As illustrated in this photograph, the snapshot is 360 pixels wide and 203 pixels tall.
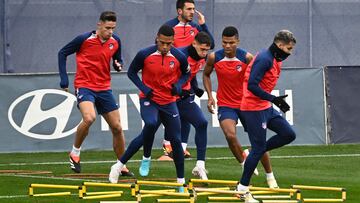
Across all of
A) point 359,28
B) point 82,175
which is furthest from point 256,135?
point 359,28

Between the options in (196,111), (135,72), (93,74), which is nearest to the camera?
(135,72)

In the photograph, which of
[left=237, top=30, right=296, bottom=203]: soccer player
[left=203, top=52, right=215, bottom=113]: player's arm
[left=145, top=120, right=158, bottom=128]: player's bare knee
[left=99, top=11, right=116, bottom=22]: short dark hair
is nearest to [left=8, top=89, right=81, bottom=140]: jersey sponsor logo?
[left=99, top=11, right=116, bottom=22]: short dark hair

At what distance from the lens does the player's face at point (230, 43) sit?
16.5m

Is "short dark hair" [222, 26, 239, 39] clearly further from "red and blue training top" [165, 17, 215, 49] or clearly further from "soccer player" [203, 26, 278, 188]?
"red and blue training top" [165, 17, 215, 49]

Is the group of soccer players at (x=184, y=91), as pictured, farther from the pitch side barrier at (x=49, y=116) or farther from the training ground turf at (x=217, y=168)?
the pitch side barrier at (x=49, y=116)

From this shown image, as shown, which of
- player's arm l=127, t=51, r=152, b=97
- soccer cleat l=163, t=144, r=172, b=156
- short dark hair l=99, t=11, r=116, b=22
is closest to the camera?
player's arm l=127, t=51, r=152, b=97

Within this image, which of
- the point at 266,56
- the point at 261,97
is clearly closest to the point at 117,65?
the point at 266,56

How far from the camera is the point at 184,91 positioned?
53.6ft

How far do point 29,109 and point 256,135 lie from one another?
8450 mm

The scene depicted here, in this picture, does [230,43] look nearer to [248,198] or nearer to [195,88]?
[195,88]

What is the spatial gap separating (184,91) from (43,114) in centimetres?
654

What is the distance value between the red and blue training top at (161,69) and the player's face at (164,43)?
0.45ft

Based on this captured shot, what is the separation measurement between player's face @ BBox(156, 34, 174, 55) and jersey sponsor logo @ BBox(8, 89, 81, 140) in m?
6.64

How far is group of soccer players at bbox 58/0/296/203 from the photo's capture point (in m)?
14.8
